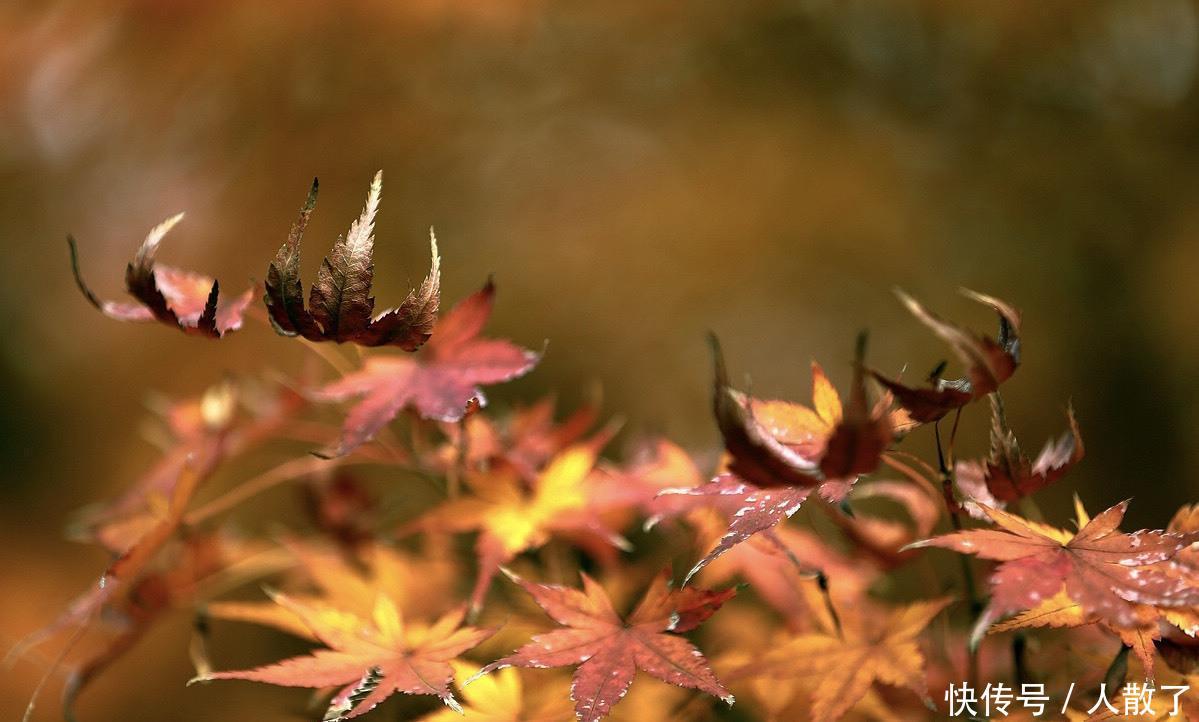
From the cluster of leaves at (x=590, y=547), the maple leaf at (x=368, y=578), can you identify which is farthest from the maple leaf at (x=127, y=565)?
the maple leaf at (x=368, y=578)

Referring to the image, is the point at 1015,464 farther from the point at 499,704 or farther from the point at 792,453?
the point at 499,704

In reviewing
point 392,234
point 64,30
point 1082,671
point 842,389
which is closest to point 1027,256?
point 842,389

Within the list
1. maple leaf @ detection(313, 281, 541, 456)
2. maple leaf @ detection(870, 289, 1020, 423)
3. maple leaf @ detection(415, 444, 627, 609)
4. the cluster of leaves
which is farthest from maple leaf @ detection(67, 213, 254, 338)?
maple leaf @ detection(870, 289, 1020, 423)

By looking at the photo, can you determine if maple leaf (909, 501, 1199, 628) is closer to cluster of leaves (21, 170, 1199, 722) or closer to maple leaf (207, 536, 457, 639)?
cluster of leaves (21, 170, 1199, 722)

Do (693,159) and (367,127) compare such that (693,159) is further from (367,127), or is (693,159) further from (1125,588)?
(1125,588)

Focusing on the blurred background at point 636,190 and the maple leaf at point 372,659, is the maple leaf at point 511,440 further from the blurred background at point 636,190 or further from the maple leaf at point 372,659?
the blurred background at point 636,190
